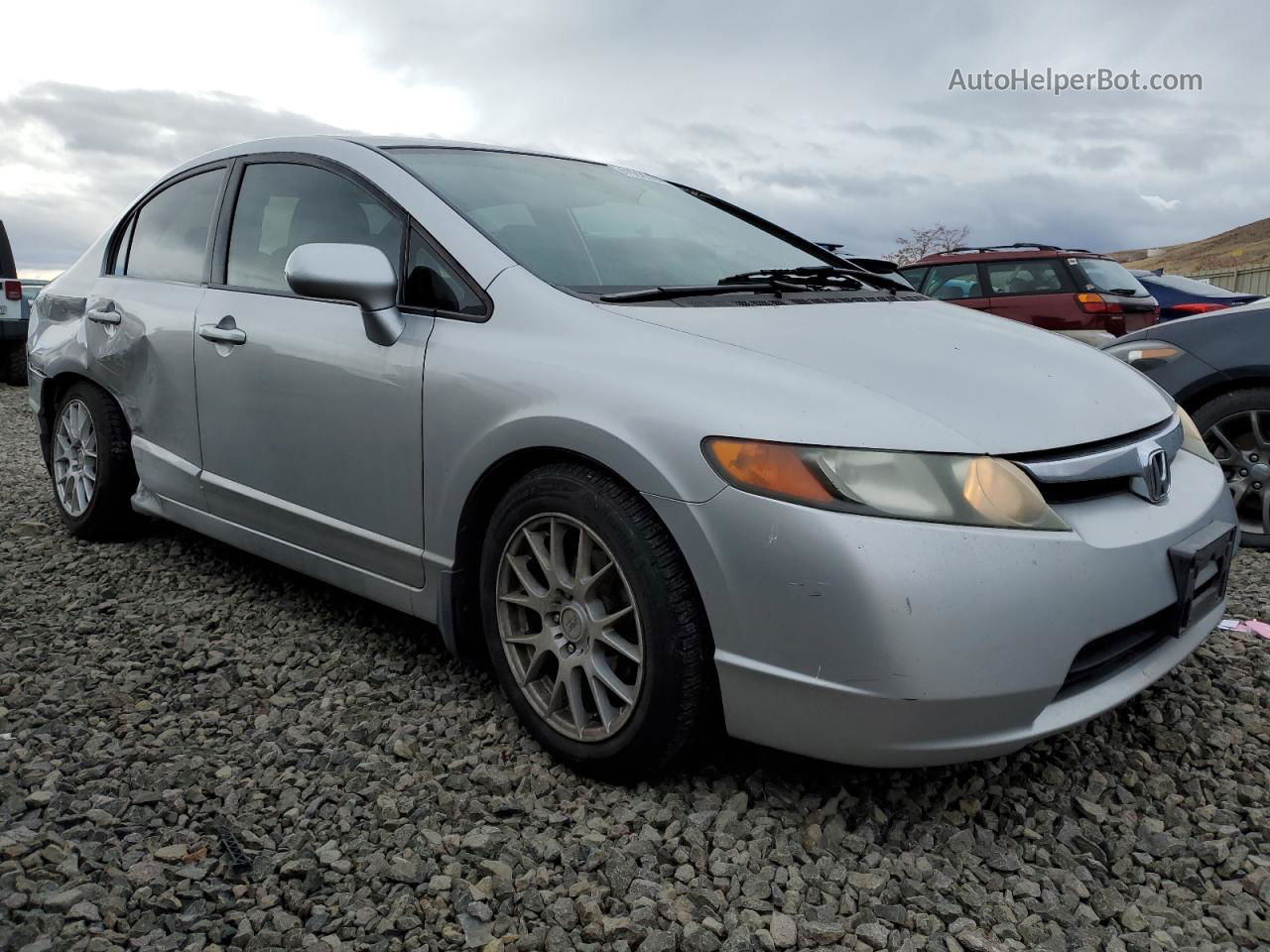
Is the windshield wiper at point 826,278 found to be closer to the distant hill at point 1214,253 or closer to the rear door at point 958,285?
the rear door at point 958,285

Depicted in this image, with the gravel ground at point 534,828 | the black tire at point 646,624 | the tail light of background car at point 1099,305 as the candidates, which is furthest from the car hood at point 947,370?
the tail light of background car at point 1099,305

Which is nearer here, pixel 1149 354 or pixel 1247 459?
pixel 1247 459

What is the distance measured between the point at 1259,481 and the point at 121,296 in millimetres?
4678

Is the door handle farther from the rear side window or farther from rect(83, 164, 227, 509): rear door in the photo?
the rear side window

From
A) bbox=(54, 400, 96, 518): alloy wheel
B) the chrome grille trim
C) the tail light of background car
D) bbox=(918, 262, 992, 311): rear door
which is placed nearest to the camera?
the chrome grille trim

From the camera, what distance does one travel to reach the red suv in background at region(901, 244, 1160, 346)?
8930 mm

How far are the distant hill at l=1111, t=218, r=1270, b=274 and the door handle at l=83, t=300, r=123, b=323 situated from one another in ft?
187

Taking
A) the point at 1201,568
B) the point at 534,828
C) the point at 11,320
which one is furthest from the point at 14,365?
the point at 1201,568

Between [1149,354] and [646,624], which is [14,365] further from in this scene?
[646,624]

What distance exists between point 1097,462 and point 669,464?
36.1 inches

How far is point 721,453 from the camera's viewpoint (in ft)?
6.46

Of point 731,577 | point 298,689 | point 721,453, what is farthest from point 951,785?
point 298,689

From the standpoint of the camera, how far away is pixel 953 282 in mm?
10000

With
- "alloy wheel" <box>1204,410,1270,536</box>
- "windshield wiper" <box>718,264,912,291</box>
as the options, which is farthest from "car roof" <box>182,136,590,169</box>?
"alloy wheel" <box>1204,410,1270,536</box>
